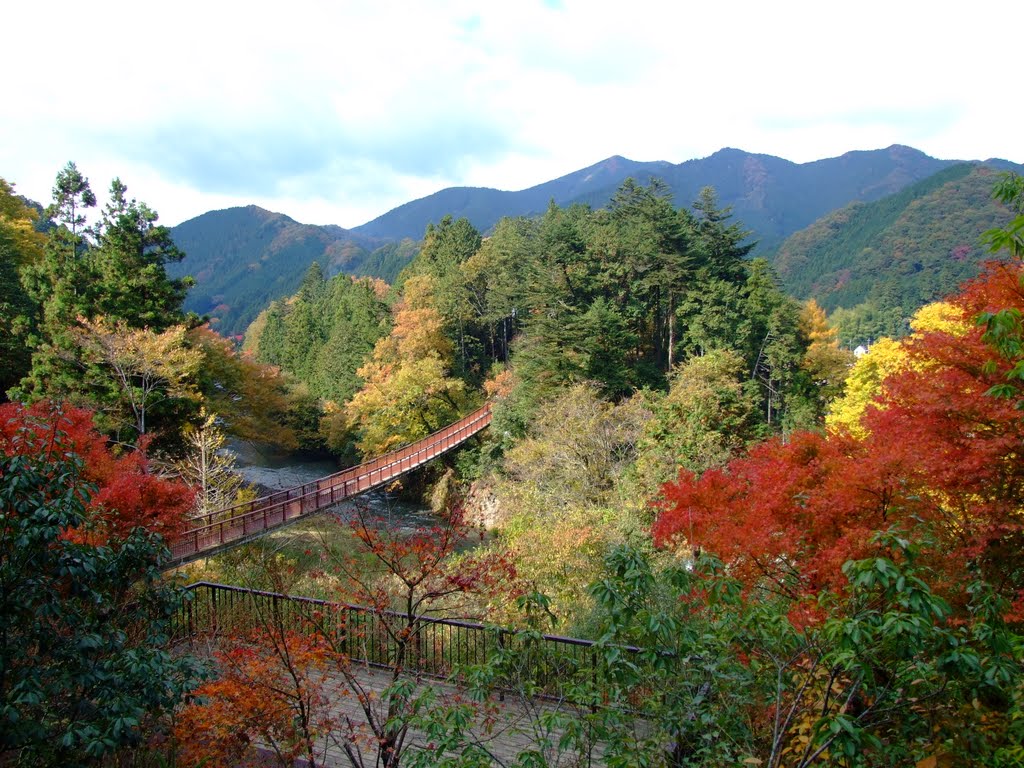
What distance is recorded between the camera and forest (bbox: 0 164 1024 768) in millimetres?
3180

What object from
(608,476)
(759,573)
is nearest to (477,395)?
(608,476)

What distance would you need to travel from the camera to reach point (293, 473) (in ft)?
105

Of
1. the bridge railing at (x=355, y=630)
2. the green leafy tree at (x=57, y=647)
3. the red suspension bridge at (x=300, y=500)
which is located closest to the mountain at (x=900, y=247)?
the red suspension bridge at (x=300, y=500)

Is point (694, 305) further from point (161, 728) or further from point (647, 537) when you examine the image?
point (161, 728)

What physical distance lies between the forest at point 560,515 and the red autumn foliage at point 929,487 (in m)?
0.04

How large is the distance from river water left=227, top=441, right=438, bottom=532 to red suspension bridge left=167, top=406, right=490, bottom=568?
1.79m

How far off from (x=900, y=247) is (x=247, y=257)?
14502 cm

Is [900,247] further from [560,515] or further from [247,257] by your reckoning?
[247,257]

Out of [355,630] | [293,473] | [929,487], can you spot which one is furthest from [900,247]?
[355,630]

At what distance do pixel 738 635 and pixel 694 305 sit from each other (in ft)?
70.2

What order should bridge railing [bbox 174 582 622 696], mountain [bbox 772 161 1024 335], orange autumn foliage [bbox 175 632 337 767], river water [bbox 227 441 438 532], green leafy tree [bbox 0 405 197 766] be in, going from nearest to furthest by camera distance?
green leafy tree [bbox 0 405 197 766] < orange autumn foliage [bbox 175 632 337 767] < bridge railing [bbox 174 582 622 696] < river water [bbox 227 441 438 532] < mountain [bbox 772 161 1024 335]

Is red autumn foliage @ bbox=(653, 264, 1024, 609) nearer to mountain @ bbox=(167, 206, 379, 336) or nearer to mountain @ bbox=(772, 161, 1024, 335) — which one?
mountain @ bbox=(772, 161, 1024, 335)

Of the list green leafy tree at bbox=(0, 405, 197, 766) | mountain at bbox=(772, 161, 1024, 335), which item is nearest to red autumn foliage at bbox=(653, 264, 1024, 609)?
green leafy tree at bbox=(0, 405, 197, 766)

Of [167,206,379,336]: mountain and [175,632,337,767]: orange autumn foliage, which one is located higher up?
[167,206,379,336]: mountain
